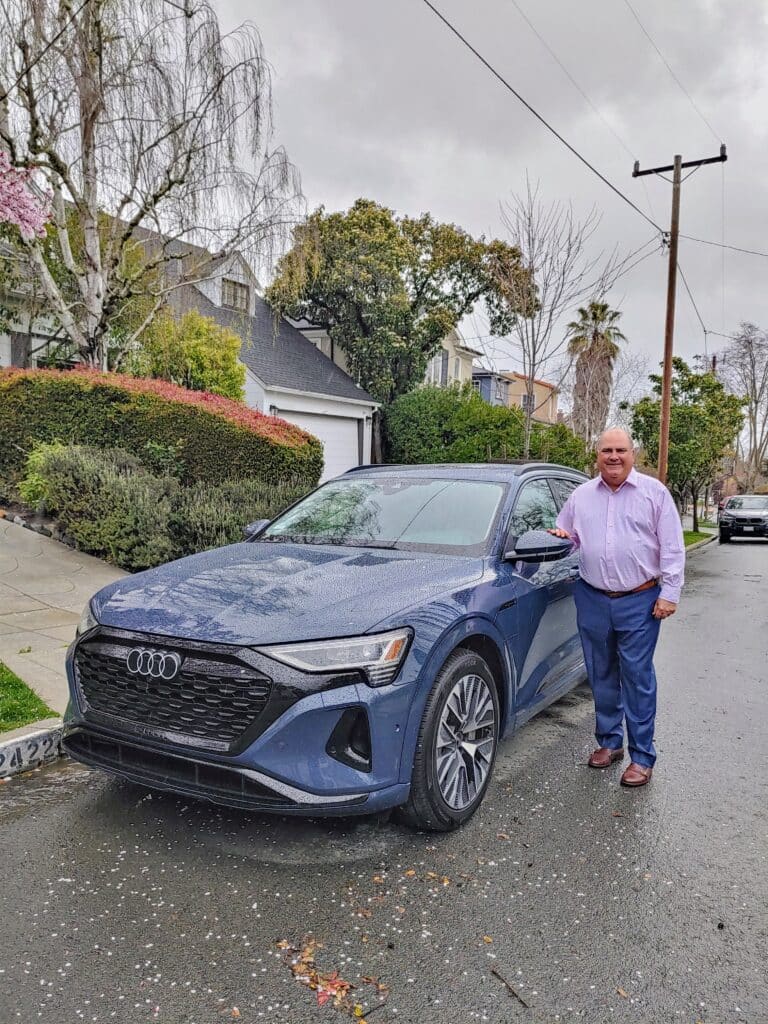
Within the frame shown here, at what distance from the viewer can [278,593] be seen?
3113mm

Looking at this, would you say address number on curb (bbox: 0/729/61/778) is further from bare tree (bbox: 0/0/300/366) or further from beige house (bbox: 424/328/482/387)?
beige house (bbox: 424/328/482/387)

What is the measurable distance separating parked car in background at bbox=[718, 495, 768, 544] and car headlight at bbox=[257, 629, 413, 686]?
22.3m

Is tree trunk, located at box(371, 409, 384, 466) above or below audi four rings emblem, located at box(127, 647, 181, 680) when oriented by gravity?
above

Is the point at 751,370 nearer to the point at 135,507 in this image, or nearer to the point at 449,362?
the point at 449,362

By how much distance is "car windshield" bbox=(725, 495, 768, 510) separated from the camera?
23203 mm

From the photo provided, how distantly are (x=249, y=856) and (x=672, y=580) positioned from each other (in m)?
2.35

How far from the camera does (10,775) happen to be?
12.1 ft

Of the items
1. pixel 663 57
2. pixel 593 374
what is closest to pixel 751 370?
pixel 593 374

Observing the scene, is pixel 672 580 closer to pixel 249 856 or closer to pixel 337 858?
pixel 337 858

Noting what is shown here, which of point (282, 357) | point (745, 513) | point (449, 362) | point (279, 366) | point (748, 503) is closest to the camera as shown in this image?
point (279, 366)

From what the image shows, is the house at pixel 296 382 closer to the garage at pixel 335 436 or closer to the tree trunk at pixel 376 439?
the garage at pixel 335 436

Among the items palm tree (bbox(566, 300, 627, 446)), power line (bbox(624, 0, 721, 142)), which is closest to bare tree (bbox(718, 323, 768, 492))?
palm tree (bbox(566, 300, 627, 446))

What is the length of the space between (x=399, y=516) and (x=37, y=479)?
6760 millimetres

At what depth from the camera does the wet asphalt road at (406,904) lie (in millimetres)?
2154
